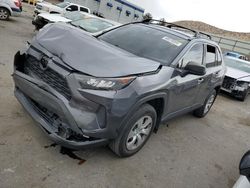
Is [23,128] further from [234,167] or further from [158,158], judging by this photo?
[234,167]

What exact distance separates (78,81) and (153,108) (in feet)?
3.93

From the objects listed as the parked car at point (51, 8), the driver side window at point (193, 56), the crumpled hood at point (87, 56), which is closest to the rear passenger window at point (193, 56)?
the driver side window at point (193, 56)

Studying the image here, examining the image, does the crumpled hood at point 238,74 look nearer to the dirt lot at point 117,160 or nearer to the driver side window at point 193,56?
the dirt lot at point 117,160

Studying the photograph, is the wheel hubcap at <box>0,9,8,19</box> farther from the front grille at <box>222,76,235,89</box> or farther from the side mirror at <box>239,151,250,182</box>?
the side mirror at <box>239,151,250,182</box>

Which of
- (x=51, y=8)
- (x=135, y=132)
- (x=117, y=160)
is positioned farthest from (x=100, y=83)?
(x=51, y=8)

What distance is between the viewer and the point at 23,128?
134 inches

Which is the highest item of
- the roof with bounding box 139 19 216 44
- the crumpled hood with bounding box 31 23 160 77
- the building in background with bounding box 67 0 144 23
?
the roof with bounding box 139 19 216 44

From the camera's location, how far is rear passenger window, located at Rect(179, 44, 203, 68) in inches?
146

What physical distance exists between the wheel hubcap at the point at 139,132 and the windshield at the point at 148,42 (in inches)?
35.5

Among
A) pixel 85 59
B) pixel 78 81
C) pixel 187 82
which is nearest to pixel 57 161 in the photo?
pixel 78 81

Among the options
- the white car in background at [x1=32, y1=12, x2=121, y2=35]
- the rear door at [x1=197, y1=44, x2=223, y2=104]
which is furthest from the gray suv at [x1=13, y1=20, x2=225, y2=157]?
the white car in background at [x1=32, y1=12, x2=121, y2=35]

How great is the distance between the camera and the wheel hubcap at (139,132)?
317 cm

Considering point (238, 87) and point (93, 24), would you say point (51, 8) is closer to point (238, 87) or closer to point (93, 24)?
point (93, 24)

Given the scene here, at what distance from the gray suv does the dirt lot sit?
313 millimetres
